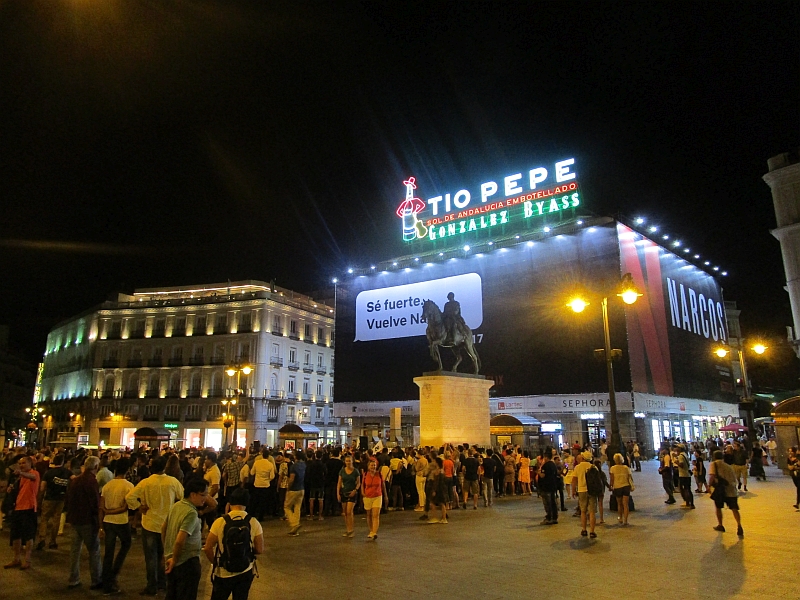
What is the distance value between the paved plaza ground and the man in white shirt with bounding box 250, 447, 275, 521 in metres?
0.60

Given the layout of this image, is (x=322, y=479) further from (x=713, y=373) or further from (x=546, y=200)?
(x=713, y=373)

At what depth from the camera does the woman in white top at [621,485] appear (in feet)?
40.7

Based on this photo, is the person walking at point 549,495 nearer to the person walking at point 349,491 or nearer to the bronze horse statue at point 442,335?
the person walking at point 349,491

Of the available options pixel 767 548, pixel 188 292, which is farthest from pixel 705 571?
pixel 188 292

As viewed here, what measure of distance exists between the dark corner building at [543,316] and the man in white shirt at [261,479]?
28.2 meters

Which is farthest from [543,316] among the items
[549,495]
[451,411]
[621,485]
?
[621,485]

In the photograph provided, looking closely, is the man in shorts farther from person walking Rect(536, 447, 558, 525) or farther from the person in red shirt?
the person in red shirt

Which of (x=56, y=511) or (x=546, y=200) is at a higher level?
(x=546, y=200)

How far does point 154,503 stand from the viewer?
7152mm

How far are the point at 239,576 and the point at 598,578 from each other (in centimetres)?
524

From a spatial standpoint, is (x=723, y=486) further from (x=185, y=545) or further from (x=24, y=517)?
(x=24, y=517)

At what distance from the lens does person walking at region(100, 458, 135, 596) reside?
24.8ft

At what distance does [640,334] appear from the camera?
133 feet

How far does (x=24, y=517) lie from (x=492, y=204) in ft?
142
